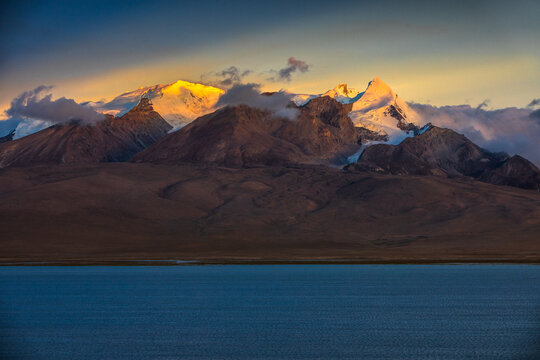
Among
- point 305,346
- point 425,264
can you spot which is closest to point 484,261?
point 425,264

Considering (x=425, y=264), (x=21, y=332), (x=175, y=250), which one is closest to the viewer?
(x=21, y=332)

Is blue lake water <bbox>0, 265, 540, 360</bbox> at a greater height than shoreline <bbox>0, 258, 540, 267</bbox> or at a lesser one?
greater

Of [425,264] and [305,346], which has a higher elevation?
[305,346]

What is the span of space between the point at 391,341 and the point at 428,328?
590 centimetres

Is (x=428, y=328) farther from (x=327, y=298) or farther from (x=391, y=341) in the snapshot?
(x=327, y=298)

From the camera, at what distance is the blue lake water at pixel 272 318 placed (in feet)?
142

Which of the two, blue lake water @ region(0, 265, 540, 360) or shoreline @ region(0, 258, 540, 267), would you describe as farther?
shoreline @ region(0, 258, 540, 267)

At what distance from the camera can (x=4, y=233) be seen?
625 ft

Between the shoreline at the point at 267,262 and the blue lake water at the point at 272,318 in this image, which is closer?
the blue lake water at the point at 272,318

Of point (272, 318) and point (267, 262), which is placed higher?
point (272, 318)

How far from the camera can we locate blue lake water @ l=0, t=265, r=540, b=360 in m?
43.4

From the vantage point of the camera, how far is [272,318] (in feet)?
186

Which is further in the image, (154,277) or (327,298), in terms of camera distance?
(154,277)

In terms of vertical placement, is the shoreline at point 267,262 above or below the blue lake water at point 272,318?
below
